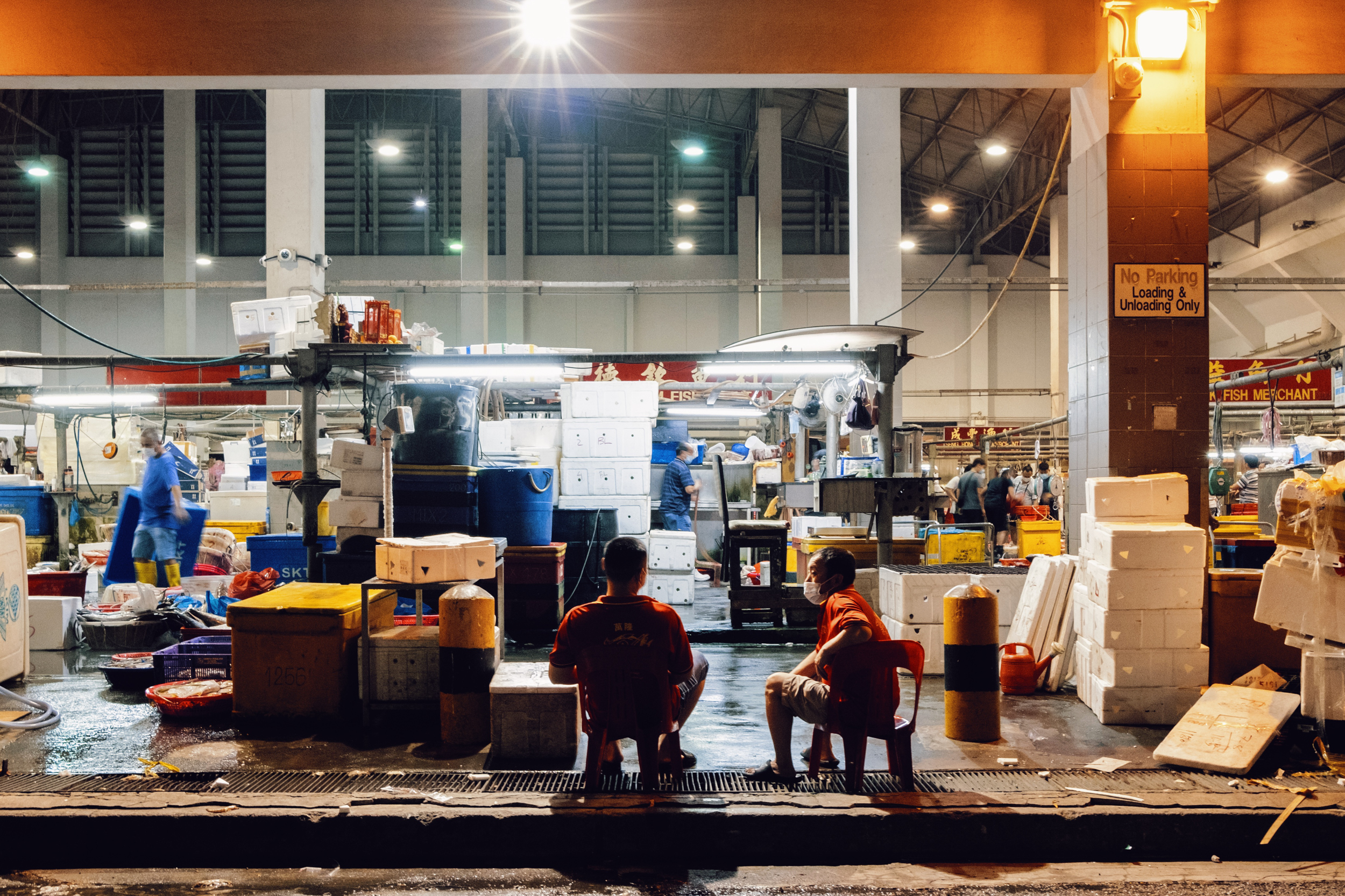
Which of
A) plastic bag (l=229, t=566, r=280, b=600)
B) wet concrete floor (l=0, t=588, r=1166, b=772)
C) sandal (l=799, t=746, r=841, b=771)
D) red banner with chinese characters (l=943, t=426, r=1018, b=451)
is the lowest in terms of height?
wet concrete floor (l=0, t=588, r=1166, b=772)

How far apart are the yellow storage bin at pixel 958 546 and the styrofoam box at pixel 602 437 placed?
12.1 feet

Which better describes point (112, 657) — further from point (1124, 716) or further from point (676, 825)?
point (1124, 716)

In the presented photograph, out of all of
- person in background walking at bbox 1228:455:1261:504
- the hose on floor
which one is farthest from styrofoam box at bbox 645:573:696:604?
person in background walking at bbox 1228:455:1261:504

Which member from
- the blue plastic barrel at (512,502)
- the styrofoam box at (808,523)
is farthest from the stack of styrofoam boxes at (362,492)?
the styrofoam box at (808,523)

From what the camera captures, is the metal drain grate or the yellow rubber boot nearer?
the metal drain grate

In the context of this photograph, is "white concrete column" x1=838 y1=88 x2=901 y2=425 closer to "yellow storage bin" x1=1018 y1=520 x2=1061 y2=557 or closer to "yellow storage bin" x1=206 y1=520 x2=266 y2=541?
"yellow storage bin" x1=1018 y1=520 x2=1061 y2=557

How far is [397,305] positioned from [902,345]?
60.0 ft

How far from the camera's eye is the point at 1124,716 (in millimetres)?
5457

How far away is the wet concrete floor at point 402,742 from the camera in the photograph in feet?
15.8

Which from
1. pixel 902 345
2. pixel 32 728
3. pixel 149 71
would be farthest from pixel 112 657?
pixel 902 345

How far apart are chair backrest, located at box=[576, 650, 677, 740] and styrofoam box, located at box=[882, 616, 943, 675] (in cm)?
330

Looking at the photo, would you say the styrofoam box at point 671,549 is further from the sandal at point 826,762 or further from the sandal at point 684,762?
the sandal at point 826,762

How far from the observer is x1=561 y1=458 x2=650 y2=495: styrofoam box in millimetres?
10375

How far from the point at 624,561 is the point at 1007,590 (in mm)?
4229
